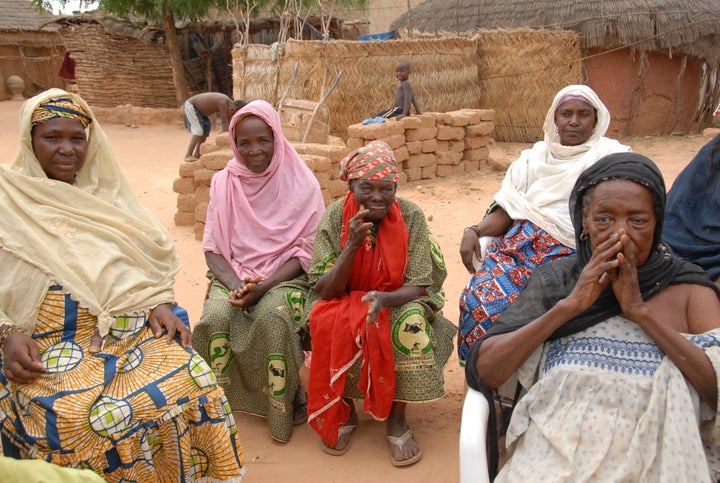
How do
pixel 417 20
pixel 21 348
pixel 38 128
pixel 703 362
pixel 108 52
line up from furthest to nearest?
pixel 108 52
pixel 417 20
pixel 38 128
pixel 21 348
pixel 703 362

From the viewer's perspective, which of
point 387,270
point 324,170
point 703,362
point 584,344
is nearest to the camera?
point 703,362

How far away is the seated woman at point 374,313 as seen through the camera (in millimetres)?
2945

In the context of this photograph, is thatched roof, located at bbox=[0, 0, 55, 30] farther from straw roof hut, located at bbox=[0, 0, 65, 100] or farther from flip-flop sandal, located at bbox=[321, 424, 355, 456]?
flip-flop sandal, located at bbox=[321, 424, 355, 456]

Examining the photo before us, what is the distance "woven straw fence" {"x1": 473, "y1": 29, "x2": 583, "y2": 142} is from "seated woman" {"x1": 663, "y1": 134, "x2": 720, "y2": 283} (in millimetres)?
10802

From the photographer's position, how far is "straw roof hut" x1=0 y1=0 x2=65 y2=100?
20.7 meters

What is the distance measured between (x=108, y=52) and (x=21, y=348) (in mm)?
17169

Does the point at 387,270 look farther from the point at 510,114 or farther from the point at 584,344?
the point at 510,114

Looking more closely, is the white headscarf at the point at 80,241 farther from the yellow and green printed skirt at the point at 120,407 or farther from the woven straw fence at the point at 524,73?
the woven straw fence at the point at 524,73

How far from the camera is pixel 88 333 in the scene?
256 centimetres

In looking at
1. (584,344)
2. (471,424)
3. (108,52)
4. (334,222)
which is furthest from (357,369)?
(108,52)

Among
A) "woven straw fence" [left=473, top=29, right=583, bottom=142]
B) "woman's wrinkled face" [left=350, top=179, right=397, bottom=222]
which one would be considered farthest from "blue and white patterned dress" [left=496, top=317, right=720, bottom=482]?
"woven straw fence" [left=473, top=29, right=583, bottom=142]

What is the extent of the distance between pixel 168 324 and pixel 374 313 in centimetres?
92

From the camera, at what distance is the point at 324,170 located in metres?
6.12

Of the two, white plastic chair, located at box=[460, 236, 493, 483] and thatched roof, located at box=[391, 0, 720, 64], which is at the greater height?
thatched roof, located at box=[391, 0, 720, 64]
